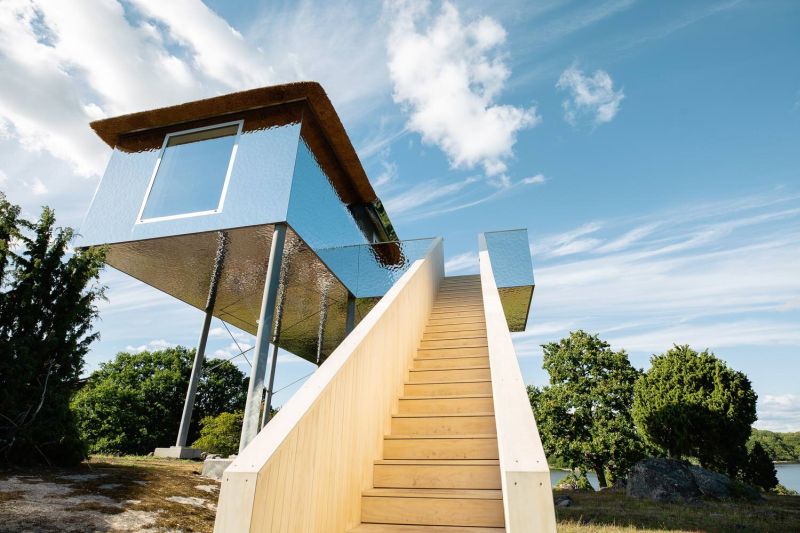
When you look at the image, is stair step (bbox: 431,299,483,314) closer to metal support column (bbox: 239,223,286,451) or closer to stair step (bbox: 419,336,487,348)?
stair step (bbox: 419,336,487,348)

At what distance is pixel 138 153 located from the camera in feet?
30.5

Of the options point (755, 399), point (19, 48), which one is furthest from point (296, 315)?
point (755, 399)

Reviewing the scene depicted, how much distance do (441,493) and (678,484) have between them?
44.2 feet

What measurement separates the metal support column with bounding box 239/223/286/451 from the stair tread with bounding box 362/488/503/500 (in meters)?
4.88

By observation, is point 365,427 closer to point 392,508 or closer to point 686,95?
point 392,508

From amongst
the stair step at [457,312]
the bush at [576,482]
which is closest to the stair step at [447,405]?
the stair step at [457,312]

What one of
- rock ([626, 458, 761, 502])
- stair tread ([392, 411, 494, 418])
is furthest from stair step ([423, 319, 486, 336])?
rock ([626, 458, 761, 502])

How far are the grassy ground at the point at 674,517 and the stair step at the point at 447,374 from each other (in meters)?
4.91

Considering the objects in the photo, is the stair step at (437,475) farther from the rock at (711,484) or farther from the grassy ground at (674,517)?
the rock at (711,484)

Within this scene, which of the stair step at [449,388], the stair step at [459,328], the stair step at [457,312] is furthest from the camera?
the stair step at [457,312]

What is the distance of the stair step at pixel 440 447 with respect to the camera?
3.31 metres

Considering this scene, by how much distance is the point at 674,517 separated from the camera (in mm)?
9352

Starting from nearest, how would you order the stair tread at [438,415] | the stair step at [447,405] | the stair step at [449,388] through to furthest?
the stair tread at [438,415] < the stair step at [447,405] < the stair step at [449,388]

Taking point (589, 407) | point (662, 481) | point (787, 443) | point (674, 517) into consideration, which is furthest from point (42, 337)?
point (787, 443)
